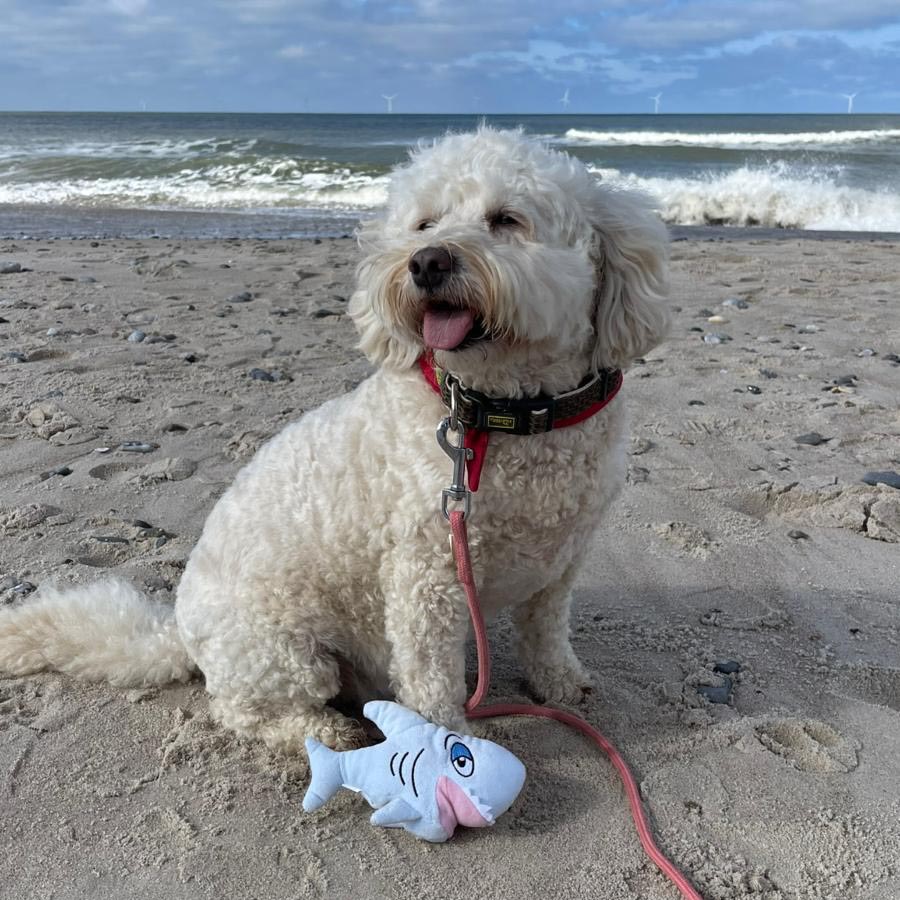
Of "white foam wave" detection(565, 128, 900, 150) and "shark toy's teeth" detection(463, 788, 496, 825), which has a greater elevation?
"white foam wave" detection(565, 128, 900, 150)

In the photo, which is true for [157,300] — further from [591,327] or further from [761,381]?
[591,327]

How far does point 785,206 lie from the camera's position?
17219mm

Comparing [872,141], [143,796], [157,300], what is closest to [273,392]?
[157,300]

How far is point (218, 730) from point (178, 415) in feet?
9.61

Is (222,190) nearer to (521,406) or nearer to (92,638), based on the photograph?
(92,638)

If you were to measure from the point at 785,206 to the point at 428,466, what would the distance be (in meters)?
17.0

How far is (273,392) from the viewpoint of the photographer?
5840mm

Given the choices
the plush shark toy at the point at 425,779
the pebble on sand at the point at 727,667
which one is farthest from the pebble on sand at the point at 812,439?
the plush shark toy at the point at 425,779

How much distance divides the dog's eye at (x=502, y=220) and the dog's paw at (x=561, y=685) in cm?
155

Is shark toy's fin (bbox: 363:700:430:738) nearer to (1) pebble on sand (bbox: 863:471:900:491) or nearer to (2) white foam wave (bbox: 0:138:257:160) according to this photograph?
(1) pebble on sand (bbox: 863:471:900:491)

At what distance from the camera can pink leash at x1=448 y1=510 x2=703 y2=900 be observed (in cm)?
225

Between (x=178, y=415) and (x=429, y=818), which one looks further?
(x=178, y=415)

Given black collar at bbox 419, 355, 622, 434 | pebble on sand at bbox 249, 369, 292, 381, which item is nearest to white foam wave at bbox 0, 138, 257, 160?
pebble on sand at bbox 249, 369, 292, 381

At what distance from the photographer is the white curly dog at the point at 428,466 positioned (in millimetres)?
2344
